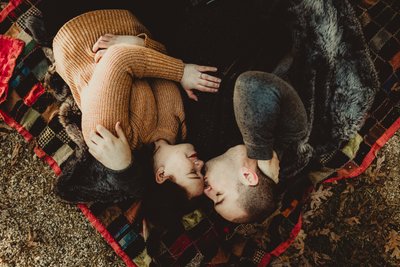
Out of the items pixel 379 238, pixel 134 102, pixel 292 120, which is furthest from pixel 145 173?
pixel 379 238

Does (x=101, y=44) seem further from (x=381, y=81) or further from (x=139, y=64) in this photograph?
(x=381, y=81)

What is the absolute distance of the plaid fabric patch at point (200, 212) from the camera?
2.79 m

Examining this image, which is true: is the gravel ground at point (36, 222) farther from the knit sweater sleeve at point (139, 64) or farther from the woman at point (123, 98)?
the knit sweater sleeve at point (139, 64)

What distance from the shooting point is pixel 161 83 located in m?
2.41

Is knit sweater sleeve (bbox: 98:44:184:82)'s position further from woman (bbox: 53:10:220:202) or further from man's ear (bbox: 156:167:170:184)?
man's ear (bbox: 156:167:170:184)

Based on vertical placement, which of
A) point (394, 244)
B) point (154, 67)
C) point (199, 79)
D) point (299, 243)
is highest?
point (154, 67)

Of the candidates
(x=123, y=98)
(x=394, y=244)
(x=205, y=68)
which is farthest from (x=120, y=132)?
(x=394, y=244)

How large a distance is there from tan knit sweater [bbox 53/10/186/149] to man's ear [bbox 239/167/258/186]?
0.51 metres

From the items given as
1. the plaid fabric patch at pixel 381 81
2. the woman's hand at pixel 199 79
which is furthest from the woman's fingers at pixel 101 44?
the plaid fabric patch at pixel 381 81

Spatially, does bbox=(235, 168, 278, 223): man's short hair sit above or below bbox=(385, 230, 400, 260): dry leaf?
above

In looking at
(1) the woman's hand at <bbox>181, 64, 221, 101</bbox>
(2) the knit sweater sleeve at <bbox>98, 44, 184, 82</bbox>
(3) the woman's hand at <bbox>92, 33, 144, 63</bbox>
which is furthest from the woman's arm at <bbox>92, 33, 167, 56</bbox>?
(1) the woman's hand at <bbox>181, 64, 221, 101</bbox>

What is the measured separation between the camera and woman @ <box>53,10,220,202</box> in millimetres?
2092

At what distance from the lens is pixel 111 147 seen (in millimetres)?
2102

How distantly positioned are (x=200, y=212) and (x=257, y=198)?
2.81 feet
